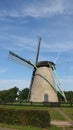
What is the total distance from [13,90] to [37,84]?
2452 inches

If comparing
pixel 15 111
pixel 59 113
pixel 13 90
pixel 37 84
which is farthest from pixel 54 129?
pixel 13 90

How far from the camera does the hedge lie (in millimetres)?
22188

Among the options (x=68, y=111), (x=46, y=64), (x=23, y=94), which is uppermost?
(x=23, y=94)

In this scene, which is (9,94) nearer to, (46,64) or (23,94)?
(23,94)

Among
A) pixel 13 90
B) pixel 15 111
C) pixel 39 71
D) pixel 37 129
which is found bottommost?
pixel 37 129

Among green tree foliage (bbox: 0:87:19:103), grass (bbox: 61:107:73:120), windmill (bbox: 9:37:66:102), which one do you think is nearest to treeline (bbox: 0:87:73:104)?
green tree foliage (bbox: 0:87:19:103)

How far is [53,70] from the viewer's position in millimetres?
58406

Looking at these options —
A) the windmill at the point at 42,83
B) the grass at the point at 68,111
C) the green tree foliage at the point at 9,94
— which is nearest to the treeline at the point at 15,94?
the green tree foliage at the point at 9,94

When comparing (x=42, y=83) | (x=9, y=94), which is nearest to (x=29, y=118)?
(x=42, y=83)

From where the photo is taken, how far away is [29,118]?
22.4 m

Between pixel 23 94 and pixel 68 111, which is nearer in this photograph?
pixel 68 111

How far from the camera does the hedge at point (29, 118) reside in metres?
22.2

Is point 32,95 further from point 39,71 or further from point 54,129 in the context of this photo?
point 54,129

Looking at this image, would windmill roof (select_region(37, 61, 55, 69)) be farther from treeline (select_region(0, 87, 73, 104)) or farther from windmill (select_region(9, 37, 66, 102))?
treeline (select_region(0, 87, 73, 104))
